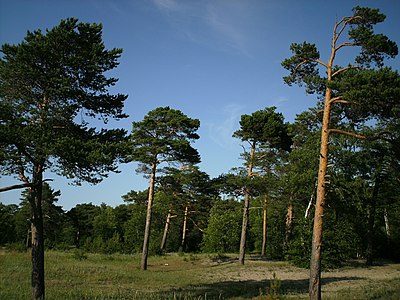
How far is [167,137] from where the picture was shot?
27.0 metres

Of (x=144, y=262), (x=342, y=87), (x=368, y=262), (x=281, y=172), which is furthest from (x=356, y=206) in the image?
(x=342, y=87)

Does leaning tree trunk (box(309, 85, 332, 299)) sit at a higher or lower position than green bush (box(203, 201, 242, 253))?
higher

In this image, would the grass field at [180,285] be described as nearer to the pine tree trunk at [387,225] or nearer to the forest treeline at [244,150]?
the forest treeline at [244,150]

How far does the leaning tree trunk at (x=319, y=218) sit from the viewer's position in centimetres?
1205

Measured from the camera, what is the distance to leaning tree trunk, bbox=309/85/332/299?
12.0 metres

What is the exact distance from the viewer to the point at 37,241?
12.0m

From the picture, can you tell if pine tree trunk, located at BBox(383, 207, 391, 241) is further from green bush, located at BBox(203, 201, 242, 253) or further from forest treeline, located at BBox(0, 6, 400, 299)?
green bush, located at BBox(203, 201, 242, 253)

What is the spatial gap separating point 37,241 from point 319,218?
10.3 metres

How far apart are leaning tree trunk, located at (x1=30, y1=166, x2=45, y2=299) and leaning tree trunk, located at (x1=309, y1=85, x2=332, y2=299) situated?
30.9 ft

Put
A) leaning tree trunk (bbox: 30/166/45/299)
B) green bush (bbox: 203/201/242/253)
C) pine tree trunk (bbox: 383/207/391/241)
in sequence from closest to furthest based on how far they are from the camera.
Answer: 1. leaning tree trunk (bbox: 30/166/45/299)
2. pine tree trunk (bbox: 383/207/391/241)
3. green bush (bbox: 203/201/242/253)

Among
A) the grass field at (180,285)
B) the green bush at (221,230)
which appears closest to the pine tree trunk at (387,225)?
the green bush at (221,230)

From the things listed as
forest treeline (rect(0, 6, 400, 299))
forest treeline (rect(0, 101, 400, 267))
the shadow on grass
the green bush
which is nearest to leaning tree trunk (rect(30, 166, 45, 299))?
forest treeline (rect(0, 6, 400, 299))

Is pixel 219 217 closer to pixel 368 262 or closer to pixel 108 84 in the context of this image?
pixel 368 262

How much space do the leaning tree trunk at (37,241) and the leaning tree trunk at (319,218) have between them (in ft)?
30.9
